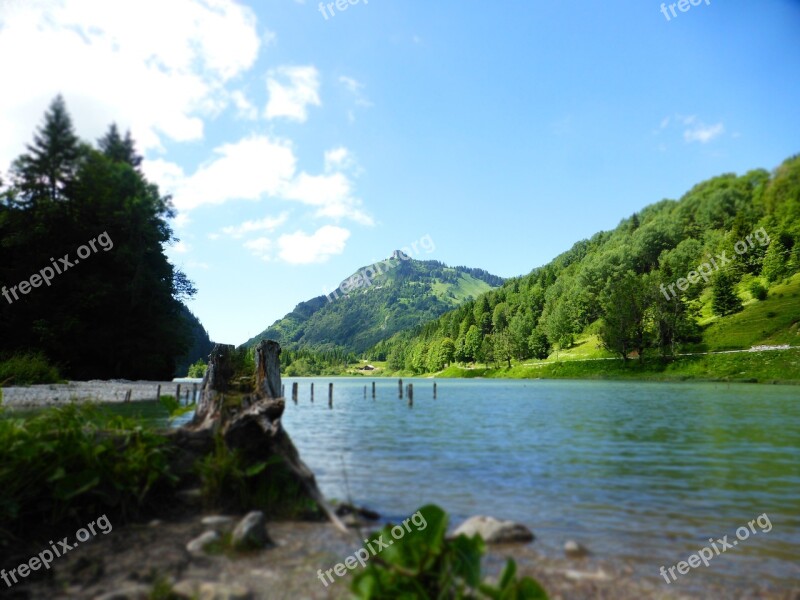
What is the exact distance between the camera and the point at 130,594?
4125 millimetres

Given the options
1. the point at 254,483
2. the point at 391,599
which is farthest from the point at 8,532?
the point at 391,599

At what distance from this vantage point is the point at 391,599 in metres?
2.92

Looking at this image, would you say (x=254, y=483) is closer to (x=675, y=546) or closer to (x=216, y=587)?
(x=216, y=587)

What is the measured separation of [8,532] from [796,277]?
118 m

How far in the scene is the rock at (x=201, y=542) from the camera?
17.5ft

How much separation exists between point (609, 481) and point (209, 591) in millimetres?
9987

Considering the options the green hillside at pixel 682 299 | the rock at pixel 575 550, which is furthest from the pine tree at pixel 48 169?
the green hillside at pixel 682 299

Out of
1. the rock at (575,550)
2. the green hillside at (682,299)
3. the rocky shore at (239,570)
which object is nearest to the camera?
the rocky shore at (239,570)

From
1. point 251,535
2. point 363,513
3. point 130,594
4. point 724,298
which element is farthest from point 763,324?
point 130,594

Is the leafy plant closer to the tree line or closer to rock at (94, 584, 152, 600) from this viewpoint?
rock at (94, 584, 152, 600)

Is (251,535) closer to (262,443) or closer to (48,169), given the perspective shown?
(262,443)

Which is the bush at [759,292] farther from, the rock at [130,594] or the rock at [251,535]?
the rock at [130,594]

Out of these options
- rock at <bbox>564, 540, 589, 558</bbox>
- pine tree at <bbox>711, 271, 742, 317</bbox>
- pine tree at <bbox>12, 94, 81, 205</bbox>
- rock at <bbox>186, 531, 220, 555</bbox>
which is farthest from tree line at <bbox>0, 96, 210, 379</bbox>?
pine tree at <bbox>711, 271, 742, 317</bbox>

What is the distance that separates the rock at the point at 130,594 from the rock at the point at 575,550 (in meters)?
5.12
